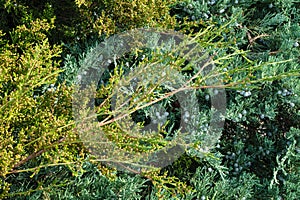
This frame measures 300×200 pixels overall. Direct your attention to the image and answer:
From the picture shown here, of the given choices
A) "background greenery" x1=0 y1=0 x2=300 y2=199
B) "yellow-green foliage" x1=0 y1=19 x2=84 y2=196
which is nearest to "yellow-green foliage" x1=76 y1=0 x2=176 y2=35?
"background greenery" x1=0 y1=0 x2=300 y2=199

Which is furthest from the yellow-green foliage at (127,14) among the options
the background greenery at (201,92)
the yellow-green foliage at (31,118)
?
the yellow-green foliage at (31,118)

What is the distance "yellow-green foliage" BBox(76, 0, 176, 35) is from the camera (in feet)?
4.97

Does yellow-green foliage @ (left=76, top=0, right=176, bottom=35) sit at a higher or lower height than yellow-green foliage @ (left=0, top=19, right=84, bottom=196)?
higher

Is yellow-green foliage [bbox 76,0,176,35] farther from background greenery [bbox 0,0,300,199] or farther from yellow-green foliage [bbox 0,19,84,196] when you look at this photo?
yellow-green foliage [bbox 0,19,84,196]

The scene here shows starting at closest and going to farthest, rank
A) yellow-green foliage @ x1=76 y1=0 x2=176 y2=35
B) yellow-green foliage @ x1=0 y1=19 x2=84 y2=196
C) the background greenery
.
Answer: yellow-green foliage @ x1=0 y1=19 x2=84 y2=196 → the background greenery → yellow-green foliage @ x1=76 y1=0 x2=176 y2=35

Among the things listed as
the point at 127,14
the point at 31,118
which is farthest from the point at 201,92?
the point at 31,118

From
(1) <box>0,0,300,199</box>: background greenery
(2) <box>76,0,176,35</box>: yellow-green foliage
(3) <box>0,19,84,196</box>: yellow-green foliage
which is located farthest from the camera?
(2) <box>76,0,176,35</box>: yellow-green foliage

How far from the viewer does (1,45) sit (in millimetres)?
1595

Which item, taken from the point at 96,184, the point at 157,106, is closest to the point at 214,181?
the point at 157,106

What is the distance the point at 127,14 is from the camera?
60.2 inches

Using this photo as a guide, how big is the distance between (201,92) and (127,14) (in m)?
0.44

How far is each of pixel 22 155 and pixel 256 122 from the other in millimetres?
1048

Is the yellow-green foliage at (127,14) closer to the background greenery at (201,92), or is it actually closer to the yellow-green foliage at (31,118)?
the background greenery at (201,92)

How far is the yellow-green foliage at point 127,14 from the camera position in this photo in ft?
4.97
